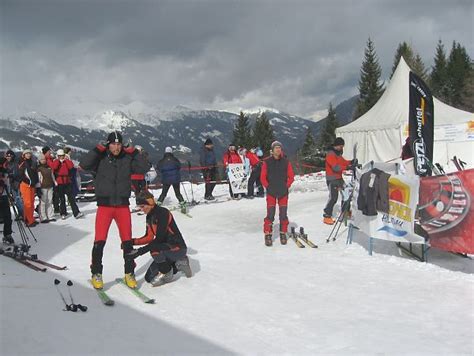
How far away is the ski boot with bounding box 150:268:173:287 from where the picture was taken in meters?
5.78

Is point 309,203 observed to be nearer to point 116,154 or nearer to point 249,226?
point 249,226

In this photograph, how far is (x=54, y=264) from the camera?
6.98 metres

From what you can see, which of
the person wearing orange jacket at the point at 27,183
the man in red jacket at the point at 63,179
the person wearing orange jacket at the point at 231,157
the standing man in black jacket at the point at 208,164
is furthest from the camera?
the person wearing orange jacket at the point at 231,157

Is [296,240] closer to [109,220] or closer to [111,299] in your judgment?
[109,220]

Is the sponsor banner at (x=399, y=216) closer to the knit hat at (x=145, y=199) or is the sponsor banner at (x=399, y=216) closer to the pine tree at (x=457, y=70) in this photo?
the knit hat at (x=145, y=199)

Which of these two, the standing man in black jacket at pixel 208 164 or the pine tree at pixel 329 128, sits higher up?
the pine tree at pixel 329 128

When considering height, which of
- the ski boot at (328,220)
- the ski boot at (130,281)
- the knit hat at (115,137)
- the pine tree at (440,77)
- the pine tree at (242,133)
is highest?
the pine tree at (440,77)

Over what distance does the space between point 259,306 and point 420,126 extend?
5.18 meters

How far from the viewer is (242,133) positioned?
64.2 m

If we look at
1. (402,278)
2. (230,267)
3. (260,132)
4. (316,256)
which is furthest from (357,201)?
(260,132)

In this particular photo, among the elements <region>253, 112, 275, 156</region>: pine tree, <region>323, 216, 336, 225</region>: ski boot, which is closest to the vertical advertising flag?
<region>323, 216, 336, 225</region>: ski boot

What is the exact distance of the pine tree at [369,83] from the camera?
5485 cm

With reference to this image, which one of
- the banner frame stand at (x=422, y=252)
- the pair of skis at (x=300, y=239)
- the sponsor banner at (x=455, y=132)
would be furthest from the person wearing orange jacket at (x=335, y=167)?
the sponsor banner at (x=455, y=132)

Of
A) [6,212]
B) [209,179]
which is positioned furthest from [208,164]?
[6,212]
